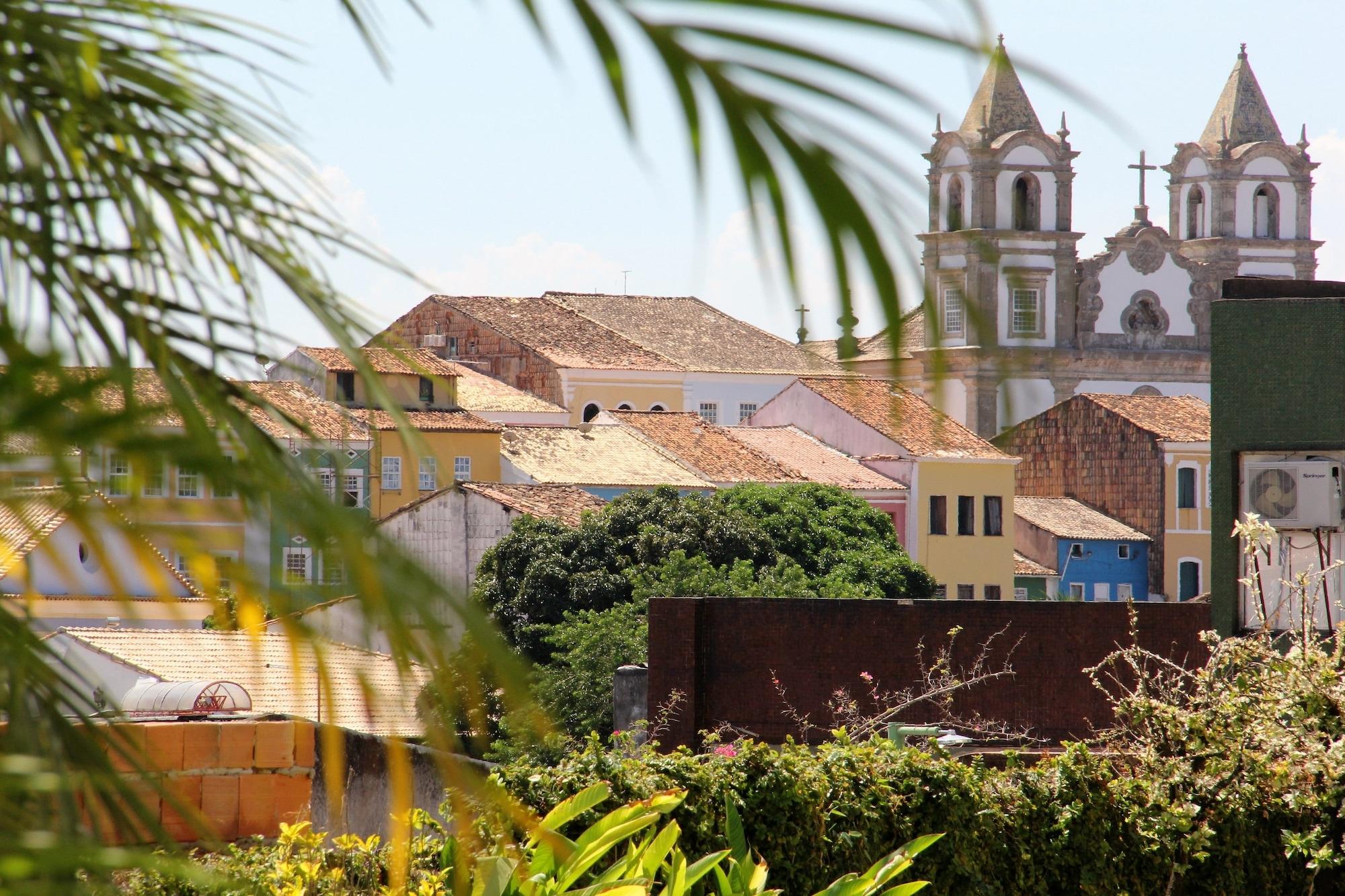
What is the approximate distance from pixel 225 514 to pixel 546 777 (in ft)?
13.4

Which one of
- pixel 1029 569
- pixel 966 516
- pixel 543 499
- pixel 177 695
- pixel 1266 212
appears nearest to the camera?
pixel 177 695

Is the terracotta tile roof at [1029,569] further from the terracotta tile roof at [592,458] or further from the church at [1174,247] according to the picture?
the terracotta tile roof at [592,458]

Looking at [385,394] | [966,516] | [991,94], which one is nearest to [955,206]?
[991,94]

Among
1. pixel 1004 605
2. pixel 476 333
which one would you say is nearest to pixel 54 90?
pixel 1004 605

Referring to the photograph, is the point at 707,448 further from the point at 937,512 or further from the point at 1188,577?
the point at 1188,577

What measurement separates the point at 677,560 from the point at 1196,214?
113 ft

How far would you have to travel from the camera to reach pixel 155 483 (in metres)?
0.94

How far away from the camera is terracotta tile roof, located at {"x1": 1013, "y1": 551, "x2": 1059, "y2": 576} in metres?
38.4

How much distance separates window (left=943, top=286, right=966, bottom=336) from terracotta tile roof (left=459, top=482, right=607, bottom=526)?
81.5 feet

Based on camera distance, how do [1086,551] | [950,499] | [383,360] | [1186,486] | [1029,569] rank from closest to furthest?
[383,360], [950,499], [1029,569], [1186,486], [1086,551]

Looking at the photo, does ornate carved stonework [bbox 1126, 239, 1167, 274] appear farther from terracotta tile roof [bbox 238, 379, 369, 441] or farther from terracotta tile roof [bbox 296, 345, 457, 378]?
terracotta tile roof [bbox 238, 379, 369, 441]

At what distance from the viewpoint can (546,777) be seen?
492 centimetres

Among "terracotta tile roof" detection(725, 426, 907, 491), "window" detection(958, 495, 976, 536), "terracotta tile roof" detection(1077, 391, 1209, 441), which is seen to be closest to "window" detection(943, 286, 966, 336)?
"terracotta tile roof" detection(725, 426, 907, 491)

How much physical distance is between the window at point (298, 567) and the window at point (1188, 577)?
40.5m
